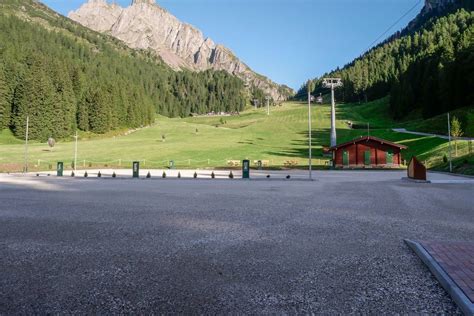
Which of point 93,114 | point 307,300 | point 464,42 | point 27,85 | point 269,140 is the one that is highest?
point 464,42

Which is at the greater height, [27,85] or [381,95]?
[381,95]

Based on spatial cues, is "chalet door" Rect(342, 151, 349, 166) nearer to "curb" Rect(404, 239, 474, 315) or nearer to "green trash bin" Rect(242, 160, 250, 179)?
"green trash bin" Rect(242, 160, 250, 179)

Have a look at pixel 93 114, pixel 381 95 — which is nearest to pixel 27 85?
pixel 93 114

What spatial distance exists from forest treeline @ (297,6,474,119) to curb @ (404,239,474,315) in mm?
89416

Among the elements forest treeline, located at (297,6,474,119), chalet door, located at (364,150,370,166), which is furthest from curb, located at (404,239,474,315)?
forest treeline, located at (297,6,474,119)

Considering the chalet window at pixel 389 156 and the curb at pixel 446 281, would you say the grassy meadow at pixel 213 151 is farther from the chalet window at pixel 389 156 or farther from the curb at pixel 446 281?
the curb at pixel 446 281

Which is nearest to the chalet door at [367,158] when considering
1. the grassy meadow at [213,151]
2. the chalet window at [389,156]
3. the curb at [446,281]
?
the chalet window at [389,156]

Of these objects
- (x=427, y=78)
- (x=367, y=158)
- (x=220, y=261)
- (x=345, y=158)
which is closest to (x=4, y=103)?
(x=345, y=158)

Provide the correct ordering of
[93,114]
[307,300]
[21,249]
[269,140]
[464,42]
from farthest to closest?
[93,114] < [464,42] < [269,140] < [21,249] < [307,300]

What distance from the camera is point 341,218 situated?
1195 centimetres

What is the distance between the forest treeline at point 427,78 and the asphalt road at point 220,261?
87.1 m

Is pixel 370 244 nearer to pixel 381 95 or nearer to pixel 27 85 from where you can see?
pixel 27 85

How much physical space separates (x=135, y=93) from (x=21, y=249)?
5333 inches

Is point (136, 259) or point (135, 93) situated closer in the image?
point (136, 259)
